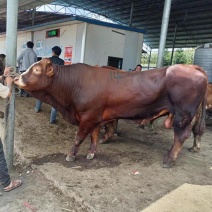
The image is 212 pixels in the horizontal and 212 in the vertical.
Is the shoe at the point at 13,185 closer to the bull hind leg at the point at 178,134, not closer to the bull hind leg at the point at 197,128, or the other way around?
the bull hind leg at the point at 178,134

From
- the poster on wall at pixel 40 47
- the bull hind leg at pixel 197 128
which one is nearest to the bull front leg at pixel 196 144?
the bull hind leg at pixel 197 128

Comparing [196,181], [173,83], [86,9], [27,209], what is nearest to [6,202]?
[27,209]

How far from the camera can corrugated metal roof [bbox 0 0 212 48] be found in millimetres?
15094

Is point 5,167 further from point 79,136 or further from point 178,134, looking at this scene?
point 178,134

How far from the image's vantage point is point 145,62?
3600cm

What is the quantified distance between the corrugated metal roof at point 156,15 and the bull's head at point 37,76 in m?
10.6

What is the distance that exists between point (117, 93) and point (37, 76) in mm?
1195

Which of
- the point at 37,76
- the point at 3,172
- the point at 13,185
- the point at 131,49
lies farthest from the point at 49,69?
the point at 131,49

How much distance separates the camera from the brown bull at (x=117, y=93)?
3.79m

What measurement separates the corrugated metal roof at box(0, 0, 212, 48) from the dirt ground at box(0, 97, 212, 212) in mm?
10370

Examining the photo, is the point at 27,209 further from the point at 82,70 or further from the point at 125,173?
the point at 82,70

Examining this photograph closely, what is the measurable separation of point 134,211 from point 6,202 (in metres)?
1.52

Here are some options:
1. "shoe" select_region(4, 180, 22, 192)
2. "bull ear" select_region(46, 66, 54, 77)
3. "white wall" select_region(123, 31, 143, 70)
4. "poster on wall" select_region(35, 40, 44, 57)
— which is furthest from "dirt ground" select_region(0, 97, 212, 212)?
"poster on wall" select_region(35, 40, 44, 57)

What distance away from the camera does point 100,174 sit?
357 cm
